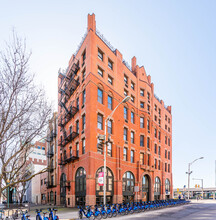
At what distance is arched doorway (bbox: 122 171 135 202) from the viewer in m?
33.8

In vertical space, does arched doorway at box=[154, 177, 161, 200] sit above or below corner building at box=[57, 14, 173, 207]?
below

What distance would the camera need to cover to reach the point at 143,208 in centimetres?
2527

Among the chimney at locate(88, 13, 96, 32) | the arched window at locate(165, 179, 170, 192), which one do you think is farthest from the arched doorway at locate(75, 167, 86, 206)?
the arched window at locate(165, 179, 170, 192)

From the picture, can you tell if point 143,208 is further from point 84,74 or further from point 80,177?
point 84,74

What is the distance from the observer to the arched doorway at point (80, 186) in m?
28.9

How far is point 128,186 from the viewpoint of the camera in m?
34.9

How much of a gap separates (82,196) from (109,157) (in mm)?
6246

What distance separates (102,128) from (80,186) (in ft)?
27.7

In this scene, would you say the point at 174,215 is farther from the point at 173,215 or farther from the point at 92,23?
the point at 92,23

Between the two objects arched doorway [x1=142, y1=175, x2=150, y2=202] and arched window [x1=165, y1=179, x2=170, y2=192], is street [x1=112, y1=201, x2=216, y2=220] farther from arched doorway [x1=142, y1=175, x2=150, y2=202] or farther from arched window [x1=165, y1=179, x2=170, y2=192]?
arched window [x1=165, y1=179, x2=170, y2=192]

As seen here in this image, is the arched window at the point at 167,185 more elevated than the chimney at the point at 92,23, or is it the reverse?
the chimney at the point at 92,23

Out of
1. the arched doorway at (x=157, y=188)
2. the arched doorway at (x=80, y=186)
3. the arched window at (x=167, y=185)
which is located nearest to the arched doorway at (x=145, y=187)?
the arched doorway at (x=157, y=188)

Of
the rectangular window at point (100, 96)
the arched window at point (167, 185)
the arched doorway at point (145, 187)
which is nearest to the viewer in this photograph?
the rectangular window at point (100, 96)

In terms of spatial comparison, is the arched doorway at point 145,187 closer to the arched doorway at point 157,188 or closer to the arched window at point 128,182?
the arched doorway at point 157,188
